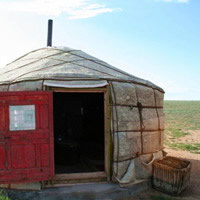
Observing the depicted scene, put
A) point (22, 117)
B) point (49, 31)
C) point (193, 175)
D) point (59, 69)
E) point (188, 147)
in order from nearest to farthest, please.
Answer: point (22, 117), point (59, 69), point (193, 175), point (49, 31), point (188, 147)

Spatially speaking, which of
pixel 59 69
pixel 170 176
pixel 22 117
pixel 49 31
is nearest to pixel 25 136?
pixel 22 117

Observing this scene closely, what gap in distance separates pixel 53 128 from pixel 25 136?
754 millimetres

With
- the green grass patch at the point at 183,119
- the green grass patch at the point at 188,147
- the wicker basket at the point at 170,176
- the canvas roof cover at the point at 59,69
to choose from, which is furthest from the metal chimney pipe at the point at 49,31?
the green grass patch at the point at 183,119

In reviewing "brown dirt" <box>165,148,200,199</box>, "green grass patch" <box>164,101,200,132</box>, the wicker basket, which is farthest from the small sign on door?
"green grass patch" <box>164,101,200,132</box>

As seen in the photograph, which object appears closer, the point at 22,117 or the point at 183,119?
the point at 22,117

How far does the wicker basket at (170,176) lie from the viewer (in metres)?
4.16

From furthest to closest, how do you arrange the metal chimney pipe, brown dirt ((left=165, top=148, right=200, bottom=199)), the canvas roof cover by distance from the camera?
the metal chimney pipe < brown dirt ((left=165, top=148, right=200, bottom=199)) < the canvas roof cover

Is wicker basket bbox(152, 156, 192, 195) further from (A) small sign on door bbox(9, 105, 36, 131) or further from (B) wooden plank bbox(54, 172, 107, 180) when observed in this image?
(A) small sign on door bbox(9, 105, 36, 131)

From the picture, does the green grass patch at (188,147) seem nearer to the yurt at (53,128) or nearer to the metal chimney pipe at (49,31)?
the yurt at (53,128)

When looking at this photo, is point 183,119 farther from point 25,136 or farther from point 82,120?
point 25,136

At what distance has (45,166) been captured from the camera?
12.6 ft

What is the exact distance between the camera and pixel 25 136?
375 centimetres

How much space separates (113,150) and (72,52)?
264 centimetres

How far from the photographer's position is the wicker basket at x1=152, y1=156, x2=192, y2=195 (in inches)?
164
